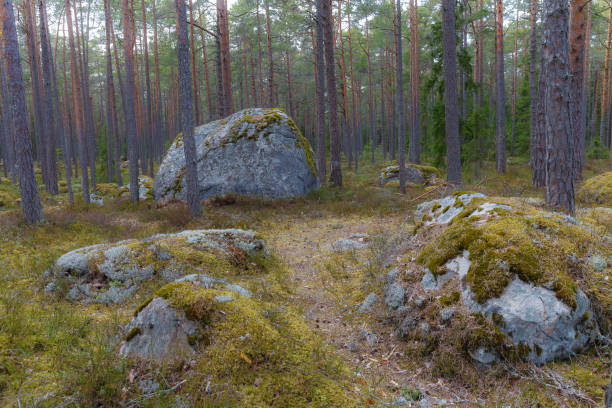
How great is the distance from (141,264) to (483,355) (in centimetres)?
477

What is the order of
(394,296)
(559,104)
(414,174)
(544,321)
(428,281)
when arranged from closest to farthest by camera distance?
(544,321) → (428,281) → (394,296) → (559,104) → (414,174)

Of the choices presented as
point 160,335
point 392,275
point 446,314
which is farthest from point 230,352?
point 392,275

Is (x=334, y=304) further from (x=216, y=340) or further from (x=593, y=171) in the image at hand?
(x=593, y=171)

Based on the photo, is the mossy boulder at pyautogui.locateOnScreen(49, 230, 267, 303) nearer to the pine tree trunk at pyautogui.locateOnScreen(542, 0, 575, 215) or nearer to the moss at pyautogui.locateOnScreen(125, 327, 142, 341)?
the moss at pyautogui.locateOnScreen(125, 327, 142, 341)

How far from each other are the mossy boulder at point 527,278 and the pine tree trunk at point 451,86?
21.5ft

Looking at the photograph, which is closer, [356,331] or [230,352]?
[230,352]

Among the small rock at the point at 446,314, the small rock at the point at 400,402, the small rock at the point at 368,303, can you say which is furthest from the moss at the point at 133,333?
the small rock at the point at 446,314

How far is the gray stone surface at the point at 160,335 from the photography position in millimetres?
2826

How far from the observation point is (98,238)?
8430mm

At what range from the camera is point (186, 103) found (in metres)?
9.61

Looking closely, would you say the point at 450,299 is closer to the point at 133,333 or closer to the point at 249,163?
the point at 133,333

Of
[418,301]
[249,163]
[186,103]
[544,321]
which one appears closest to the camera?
[544,321]

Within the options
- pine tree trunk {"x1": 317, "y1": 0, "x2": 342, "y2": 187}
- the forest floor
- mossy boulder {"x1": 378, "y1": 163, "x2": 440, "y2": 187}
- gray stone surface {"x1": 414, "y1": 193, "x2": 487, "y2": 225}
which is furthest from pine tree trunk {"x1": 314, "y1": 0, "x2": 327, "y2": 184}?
gray stone surface {"x1": 414, "y1": 193, "x2": 487, "y2": 225}

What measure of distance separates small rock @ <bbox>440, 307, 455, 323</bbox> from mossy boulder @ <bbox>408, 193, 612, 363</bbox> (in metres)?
0.14
